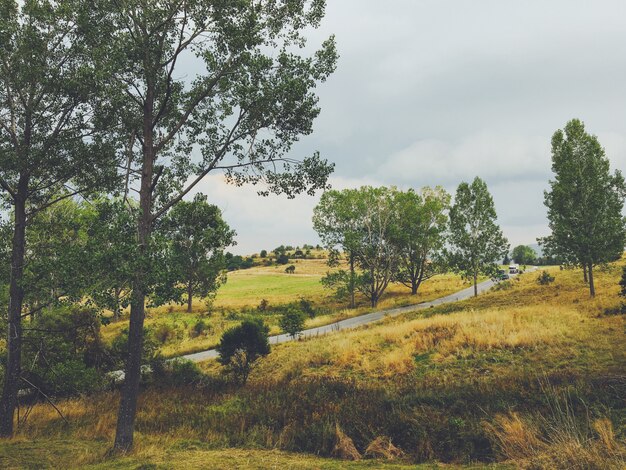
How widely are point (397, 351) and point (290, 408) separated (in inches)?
363

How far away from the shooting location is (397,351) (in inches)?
759

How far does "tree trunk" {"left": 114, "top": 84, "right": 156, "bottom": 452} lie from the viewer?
30.7 ft

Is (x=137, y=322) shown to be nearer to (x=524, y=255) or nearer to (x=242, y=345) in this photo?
(x=242, y=345)

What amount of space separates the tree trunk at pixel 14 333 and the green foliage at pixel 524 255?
162839 mm

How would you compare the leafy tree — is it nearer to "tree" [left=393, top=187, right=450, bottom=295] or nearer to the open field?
the open field

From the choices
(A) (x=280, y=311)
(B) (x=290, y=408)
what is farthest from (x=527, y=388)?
(A) (x=280, y=311)

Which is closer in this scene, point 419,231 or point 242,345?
point 242,345

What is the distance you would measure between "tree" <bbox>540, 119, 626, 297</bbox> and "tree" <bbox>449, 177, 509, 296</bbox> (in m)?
9.44

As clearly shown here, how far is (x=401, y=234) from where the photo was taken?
4816cm

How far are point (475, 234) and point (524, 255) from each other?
417ft

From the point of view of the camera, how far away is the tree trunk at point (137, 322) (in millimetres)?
9344

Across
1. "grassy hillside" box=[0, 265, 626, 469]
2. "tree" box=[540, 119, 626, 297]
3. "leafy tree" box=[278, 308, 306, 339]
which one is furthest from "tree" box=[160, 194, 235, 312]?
"tree" box=[540, 119, 626, 297]

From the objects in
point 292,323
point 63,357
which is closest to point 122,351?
point 63,357

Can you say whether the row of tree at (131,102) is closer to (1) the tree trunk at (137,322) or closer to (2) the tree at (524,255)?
(1) the tree trunk at (137,322)
